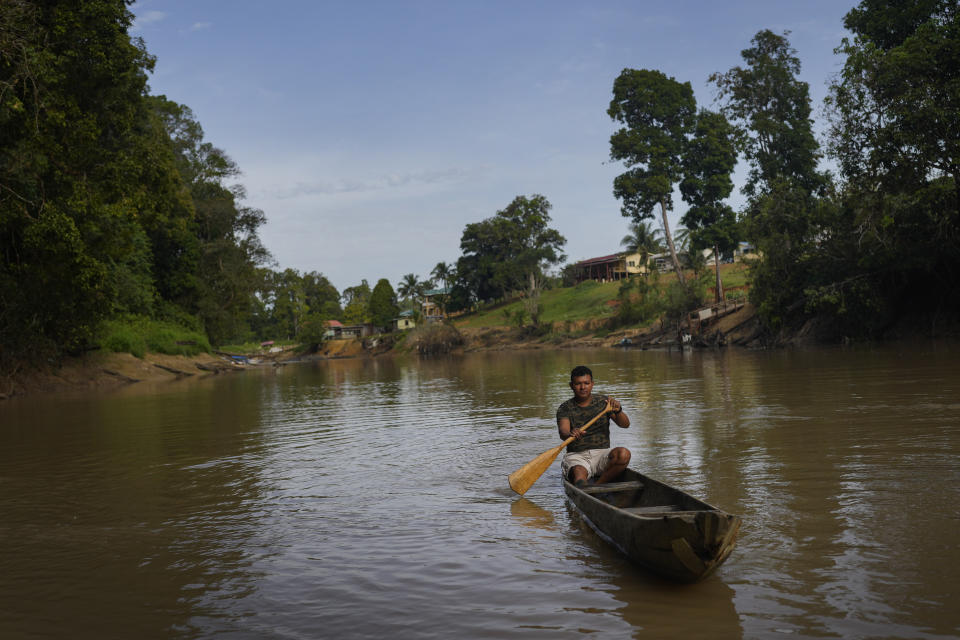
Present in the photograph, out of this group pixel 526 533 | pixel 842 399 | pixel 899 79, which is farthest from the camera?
pixel 899 79

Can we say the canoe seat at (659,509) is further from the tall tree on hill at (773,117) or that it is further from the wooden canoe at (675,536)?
the tall tree on hill at (773,117)

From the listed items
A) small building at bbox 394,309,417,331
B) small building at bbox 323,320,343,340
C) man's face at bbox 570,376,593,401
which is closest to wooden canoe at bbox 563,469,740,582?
man's face at bbox 570,376,593,401

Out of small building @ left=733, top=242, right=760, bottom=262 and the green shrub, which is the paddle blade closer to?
the green shrub

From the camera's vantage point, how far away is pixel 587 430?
7.14 m

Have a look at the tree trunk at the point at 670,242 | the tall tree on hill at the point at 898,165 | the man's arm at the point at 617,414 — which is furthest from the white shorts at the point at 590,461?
the tree trunk at the point at 670,242

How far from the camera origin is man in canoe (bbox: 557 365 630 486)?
694cm

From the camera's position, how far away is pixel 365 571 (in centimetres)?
498

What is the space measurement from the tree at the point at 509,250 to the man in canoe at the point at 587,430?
66519 millimetres

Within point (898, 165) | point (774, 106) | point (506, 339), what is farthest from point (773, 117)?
point (506, 339)

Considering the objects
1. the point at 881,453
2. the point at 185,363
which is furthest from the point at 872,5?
the point at 185,363

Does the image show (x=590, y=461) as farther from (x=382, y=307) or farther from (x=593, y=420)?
(x=382, y=307)

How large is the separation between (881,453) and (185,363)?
36649 millimetres

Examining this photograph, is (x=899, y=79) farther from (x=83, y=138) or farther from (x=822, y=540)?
(x=83, y=138)

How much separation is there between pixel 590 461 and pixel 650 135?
41.3 meters
